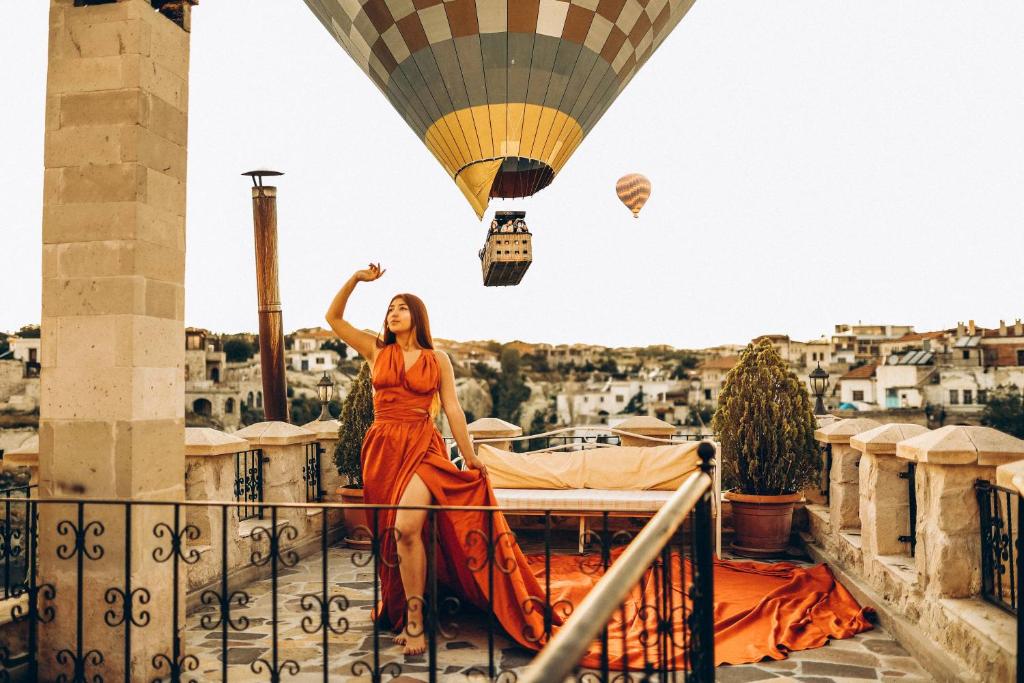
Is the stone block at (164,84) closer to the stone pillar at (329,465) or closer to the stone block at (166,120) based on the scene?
the stone block at (166,120)

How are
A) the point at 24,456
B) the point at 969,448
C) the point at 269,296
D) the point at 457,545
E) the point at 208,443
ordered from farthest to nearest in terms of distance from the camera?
the point at 269,296 < the point at 208,443 < the point at 24,456 < the point at 457,545 < the point at 969,448

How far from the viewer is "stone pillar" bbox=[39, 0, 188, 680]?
13.5 ft

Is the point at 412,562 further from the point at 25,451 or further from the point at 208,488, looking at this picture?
the point at 25,451

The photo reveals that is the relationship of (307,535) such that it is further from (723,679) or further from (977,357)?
(977,357)

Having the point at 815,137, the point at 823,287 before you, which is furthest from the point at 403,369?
the point at 823,287

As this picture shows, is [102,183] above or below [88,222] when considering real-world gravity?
above

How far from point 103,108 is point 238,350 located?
70070 millimetres

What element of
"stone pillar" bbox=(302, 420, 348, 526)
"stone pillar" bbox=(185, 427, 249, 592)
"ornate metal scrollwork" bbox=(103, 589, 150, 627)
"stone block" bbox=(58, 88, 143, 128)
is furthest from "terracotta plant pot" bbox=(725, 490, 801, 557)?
"stone block" bbox=(58, 88, 143, 128)

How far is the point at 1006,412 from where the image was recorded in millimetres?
52250

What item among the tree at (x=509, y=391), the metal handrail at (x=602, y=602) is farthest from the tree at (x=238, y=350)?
the metal handrail at (x=602, y=602)

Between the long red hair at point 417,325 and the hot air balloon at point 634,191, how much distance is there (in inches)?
716

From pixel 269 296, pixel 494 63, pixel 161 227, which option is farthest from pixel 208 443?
pixel 494 63

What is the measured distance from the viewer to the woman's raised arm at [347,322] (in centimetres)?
480

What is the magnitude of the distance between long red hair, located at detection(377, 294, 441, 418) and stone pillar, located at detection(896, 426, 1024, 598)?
2867mm
